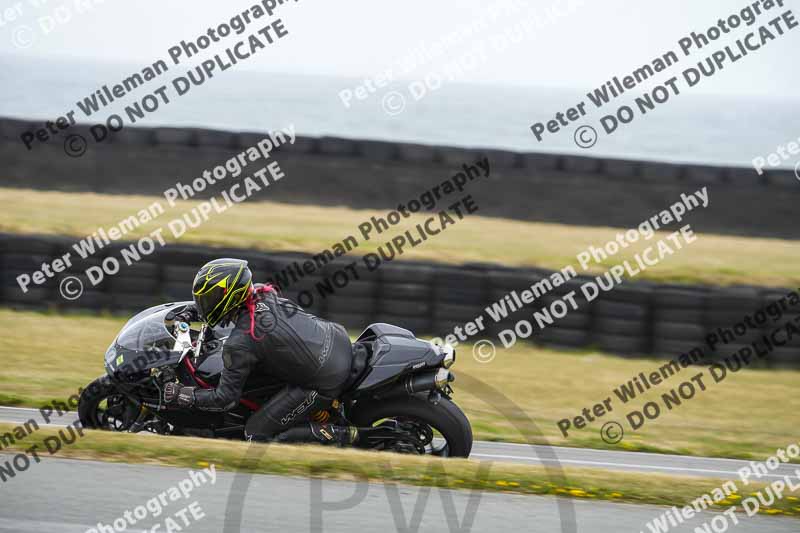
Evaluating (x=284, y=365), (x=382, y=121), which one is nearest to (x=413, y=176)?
(x=284, y=365)

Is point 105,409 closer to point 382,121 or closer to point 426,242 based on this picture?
point 426,242

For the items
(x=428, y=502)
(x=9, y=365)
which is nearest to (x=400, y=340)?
(x=428, y=502)

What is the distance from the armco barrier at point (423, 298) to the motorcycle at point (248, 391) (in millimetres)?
4220

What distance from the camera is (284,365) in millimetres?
6000

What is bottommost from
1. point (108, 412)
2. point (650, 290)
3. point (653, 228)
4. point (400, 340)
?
point (108, 412)

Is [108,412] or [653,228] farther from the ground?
[653,228]

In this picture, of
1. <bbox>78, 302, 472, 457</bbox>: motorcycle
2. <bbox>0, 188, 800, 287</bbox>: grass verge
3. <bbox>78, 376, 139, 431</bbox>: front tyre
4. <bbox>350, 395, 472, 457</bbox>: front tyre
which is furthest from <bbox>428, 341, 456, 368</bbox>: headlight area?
<bbox>0, 188, 800, 287</bbox>: grass verge

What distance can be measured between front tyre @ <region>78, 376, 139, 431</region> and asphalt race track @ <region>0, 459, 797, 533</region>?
1107 mm

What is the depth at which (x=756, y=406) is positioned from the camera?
375 inches

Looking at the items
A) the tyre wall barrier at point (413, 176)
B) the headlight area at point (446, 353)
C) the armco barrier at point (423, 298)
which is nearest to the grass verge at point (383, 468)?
the headlight area at point (446, 353)

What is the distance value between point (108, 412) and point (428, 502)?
8.32 feet

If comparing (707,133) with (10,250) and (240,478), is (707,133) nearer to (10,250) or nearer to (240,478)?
(10,250)

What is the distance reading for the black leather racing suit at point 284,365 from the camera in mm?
5898

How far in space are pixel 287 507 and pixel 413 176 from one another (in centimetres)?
1140
